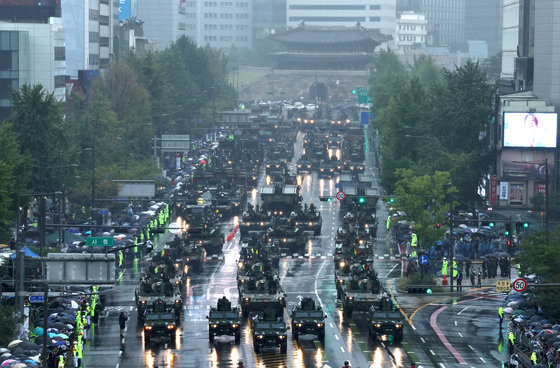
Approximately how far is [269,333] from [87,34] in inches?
4663

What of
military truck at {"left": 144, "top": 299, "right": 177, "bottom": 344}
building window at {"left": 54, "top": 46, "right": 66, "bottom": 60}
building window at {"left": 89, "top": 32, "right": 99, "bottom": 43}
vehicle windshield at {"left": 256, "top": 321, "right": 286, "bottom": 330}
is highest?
building window at {"left": 89, "top": 32, "right": 99, "bottom": 43}

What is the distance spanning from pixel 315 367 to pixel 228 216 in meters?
56.4

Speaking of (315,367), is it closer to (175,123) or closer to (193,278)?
(193,278)

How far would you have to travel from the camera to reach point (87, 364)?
195 ft

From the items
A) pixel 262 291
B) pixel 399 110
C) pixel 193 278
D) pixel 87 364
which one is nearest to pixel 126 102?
pixel 399 110

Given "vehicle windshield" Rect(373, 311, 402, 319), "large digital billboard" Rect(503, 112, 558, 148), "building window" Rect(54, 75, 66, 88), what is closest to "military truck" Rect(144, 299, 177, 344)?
"vehicle windshield" Rect(373, 311, 402, 319)

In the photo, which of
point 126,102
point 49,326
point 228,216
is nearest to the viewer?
point 49,326

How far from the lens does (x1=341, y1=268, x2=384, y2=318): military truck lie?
70.4 metres

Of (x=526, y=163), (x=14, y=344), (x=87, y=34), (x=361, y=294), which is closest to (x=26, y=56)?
(x=87, y=34)

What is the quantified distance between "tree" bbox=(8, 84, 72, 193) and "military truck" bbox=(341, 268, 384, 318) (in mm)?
35824

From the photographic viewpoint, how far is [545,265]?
71.4 m

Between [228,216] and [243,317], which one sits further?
[228,216]

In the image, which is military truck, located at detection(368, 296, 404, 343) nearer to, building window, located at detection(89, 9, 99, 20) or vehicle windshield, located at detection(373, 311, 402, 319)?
vehicle windshield, located at detection(373, 311, 402, 319)

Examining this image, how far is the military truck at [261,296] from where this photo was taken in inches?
2749
